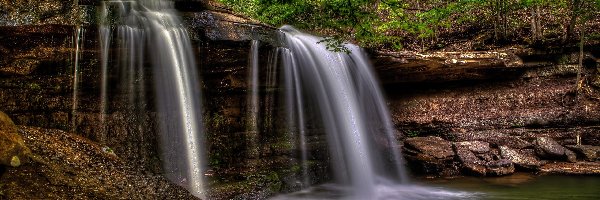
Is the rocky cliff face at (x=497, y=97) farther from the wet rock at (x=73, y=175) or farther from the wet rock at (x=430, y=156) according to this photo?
the wet rock at (x=73, y=175)

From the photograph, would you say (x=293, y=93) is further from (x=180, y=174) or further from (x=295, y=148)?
(x=180, y=174)

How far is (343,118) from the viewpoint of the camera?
972 centimetres

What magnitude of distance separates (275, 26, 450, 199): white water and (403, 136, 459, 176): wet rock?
36 cm

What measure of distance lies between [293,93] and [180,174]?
329cm

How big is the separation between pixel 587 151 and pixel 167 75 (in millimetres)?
10456

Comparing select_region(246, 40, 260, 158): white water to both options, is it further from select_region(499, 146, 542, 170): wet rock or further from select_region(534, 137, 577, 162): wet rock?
select_region(534, 137, 577, 162): wet rock

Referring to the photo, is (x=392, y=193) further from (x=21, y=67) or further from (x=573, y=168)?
(x=21, y=67)

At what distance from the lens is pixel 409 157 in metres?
10.4

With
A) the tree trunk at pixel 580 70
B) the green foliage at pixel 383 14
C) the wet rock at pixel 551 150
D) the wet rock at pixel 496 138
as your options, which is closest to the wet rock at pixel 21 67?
the green foliage at pixel 383 14

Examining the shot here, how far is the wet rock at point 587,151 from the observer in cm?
1005

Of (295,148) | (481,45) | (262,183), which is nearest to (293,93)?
(295,148)

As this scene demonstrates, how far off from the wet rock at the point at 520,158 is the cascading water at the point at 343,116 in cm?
272

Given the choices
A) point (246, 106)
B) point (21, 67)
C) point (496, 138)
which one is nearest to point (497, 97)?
point (496, 138)

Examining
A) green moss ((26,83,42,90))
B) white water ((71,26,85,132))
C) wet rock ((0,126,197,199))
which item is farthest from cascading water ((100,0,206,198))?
wet rock ((0,126,197,199))
